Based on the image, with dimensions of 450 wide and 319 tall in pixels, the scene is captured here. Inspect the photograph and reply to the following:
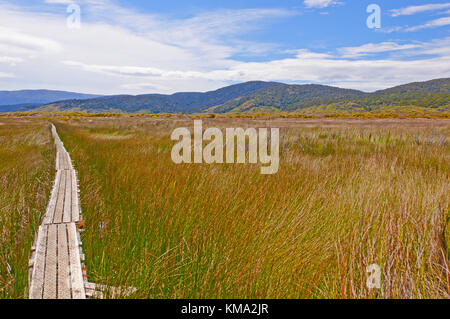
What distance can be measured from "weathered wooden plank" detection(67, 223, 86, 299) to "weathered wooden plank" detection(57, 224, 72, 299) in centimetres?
3

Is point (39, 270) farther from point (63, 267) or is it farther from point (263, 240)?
point (263, 240)

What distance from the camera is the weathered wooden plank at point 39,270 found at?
190 cm

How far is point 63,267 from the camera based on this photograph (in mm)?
2238

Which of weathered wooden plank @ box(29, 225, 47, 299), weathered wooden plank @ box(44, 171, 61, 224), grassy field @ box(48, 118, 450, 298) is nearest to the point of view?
grassy field @ box(48, 118, 450, 298)

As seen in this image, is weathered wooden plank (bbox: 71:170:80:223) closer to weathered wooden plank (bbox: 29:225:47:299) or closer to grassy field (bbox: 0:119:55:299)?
grassy field (bbox: 0:119:55:299)

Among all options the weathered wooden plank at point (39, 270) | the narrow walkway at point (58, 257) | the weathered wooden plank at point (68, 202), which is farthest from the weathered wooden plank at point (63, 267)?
the weathered wooden plank at point (68, 202)

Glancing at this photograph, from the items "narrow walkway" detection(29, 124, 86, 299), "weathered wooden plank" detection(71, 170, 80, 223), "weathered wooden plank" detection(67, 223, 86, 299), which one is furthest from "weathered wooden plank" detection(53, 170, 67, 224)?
"weathered wooden plank" detection(67, 223, 86, 299)

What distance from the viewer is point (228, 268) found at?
195 cm

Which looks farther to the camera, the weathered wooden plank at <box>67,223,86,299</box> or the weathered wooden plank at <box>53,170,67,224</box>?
the weathered wooden plank at <box>53,170,67,224</box>

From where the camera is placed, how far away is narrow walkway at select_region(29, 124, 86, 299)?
1932 mm

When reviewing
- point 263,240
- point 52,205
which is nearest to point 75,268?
point 263,240
